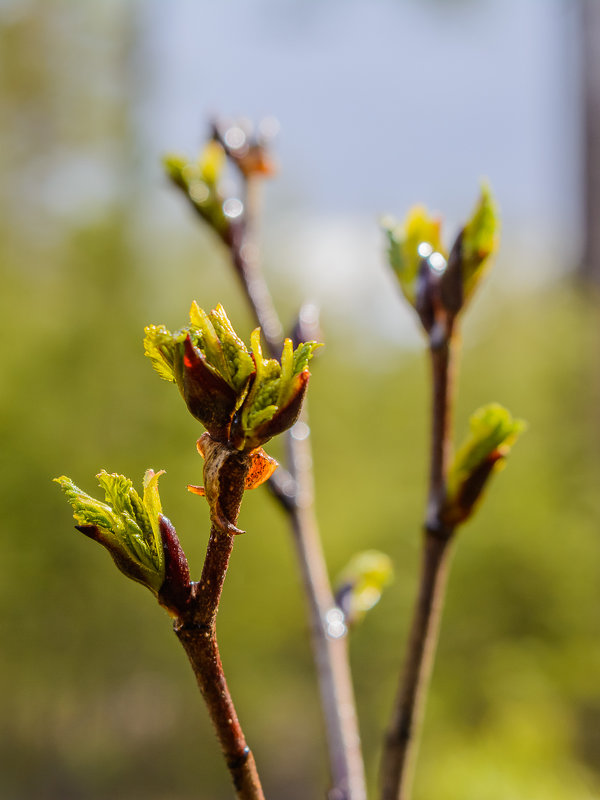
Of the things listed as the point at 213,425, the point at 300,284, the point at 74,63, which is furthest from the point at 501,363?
the point at 213,425

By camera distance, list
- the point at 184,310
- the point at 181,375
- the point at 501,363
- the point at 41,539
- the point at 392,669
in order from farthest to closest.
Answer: the point at 501,363 < the point at 392,669 < the point at 184,310 < the point at 41,539 < the point at 181,375

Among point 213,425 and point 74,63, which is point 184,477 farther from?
point 213,425

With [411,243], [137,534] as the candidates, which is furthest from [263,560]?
[137,534]

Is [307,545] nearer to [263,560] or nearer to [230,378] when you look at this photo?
[230,378]

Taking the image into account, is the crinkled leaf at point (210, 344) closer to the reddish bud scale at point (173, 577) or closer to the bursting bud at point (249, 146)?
the reddish bud scale at point (173, 577)

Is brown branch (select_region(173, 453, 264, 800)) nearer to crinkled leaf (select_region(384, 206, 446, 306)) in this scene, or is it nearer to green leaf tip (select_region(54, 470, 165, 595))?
green leaf tip (select_region(54, 470, 165, 595))

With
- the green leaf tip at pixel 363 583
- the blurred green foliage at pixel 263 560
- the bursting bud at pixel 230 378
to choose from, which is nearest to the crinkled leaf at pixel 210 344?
the bursting bud at pixel 230 378
